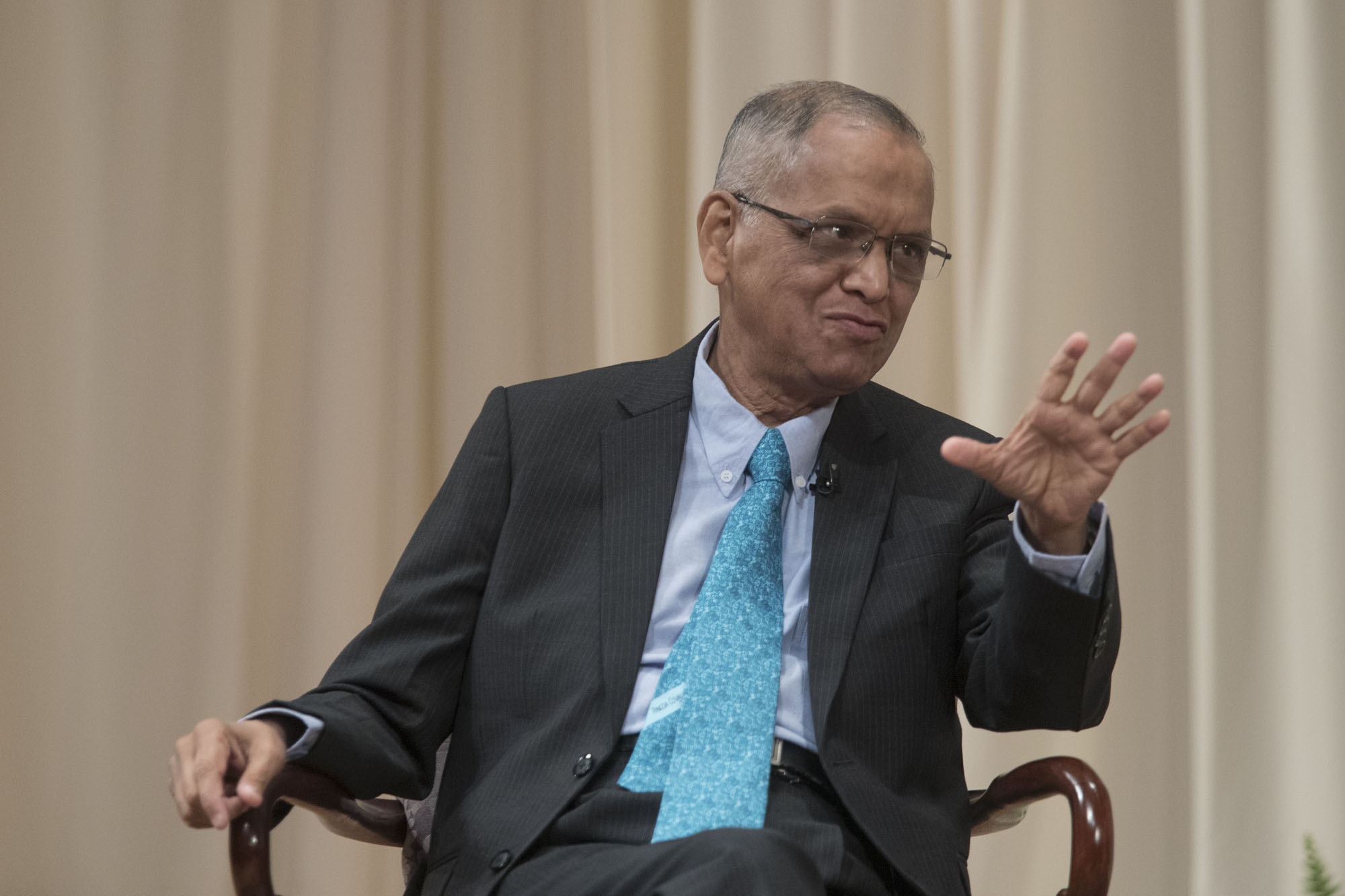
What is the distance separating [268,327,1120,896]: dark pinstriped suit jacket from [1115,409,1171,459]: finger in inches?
6.1

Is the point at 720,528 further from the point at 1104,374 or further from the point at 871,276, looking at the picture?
the point at 1104,374

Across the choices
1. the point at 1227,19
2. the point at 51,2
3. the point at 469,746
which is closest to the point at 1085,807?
the point at 469,746

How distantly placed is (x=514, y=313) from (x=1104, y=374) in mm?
1990

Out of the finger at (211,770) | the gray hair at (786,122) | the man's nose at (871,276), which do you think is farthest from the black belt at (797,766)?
the gray hair at (786,122)

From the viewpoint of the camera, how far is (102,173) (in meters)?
3.06

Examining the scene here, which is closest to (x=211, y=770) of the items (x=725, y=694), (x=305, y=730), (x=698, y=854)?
(x=305, y=730)

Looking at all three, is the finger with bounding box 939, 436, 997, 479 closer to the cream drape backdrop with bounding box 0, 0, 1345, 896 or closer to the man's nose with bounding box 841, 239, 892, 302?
the man's nose with bounding box 841, 239, 892, 302

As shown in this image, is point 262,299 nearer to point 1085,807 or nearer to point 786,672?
point 786,672

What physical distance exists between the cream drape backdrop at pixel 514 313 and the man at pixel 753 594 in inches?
34.3

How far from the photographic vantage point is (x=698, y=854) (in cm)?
141

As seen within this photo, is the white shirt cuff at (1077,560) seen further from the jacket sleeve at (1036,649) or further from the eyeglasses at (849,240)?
the eyeglasses at (849,240)

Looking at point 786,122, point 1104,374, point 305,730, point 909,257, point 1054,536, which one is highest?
point 786,122

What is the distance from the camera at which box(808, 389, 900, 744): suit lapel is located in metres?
1.76

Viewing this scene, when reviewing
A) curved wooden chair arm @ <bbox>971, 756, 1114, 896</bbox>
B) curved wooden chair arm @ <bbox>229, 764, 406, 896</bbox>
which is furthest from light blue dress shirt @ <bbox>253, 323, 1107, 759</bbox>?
curved wooden chair arm @ <bbox>229, 764, 406, 896</bbox>
